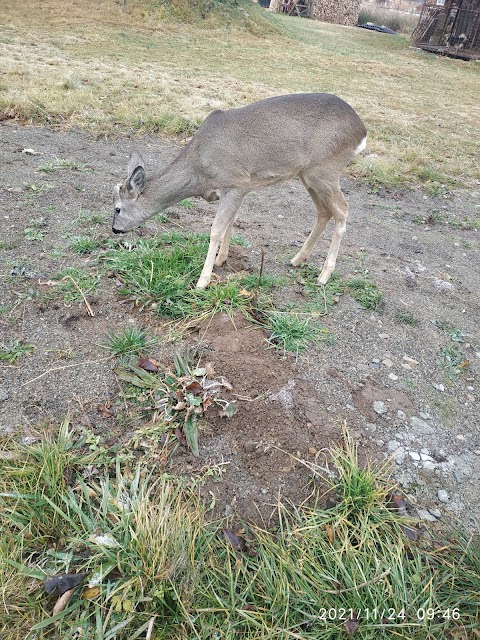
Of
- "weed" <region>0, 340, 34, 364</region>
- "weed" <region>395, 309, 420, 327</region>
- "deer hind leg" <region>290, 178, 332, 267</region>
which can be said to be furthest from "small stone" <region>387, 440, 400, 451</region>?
"weed" <region>0, 340, 34, 364</region>

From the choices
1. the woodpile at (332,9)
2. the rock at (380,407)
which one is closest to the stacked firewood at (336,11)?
the woodpile at (332,9)

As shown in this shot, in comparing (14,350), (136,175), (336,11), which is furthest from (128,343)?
(336,11)

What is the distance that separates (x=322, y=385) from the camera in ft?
11.3

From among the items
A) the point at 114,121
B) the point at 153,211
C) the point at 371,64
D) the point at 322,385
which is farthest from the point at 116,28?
the point at 322,385

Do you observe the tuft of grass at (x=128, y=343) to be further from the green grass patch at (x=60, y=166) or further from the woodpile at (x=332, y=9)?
the woodpile at (x=332, y=9)

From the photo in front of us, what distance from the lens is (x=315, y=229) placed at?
4.79 meters

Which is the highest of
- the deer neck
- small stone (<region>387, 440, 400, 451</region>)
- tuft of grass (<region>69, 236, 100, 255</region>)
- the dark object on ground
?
the dark object on ground

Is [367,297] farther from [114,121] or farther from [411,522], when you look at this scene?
[114,121]

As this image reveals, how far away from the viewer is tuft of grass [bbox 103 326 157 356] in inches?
137

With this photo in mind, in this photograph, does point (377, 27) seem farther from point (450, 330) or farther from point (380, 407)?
point (380, 407)

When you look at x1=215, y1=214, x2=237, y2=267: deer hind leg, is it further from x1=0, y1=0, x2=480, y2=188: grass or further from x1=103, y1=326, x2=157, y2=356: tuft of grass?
x1=0, y1=0, x2=480, y2=188: grass

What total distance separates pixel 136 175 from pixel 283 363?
78.0 inches

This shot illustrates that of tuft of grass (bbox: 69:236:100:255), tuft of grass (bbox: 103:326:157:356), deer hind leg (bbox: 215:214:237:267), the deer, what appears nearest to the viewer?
tuft of grass (bbox: 103:326:157:356)

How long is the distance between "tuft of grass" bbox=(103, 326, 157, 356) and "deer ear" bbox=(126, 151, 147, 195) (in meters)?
1.31
